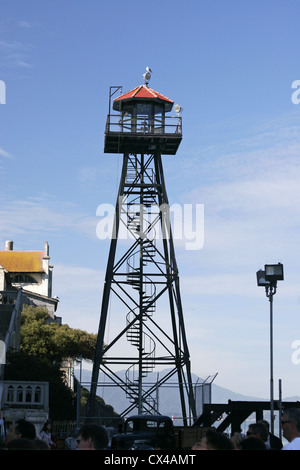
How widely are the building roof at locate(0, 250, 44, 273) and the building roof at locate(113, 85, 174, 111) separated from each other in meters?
51.3

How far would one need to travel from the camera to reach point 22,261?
9125 centimetres

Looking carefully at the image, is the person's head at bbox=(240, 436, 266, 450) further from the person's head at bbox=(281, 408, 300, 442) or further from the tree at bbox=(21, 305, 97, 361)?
the tree at bbox=(21, 305, 97, 361)

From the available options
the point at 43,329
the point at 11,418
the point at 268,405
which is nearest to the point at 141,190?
the point at 11,418

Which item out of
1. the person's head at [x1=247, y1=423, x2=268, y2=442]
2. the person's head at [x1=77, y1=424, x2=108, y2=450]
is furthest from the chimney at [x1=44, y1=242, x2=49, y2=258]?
the person's head at [x1=77, y1=424, x2=108, y2=450]

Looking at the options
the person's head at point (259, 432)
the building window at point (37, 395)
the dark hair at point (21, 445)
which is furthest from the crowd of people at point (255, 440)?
the building window at point (37, 395)

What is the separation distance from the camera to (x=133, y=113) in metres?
40.2

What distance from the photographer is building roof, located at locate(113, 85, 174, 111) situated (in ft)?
131

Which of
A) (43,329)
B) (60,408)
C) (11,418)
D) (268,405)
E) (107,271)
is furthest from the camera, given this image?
(43,329)

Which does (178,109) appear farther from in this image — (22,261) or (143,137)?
(22,261)

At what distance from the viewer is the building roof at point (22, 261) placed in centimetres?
8969

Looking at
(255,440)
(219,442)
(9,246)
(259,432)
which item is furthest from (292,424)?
(9,246)

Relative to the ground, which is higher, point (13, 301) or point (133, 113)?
point (133, 113)

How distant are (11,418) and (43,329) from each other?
3101 centimetres
